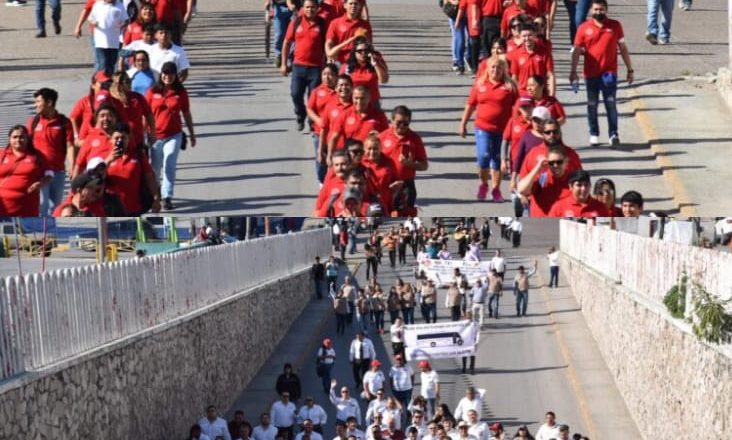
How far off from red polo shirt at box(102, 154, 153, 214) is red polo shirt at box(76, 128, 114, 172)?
7.9 inches

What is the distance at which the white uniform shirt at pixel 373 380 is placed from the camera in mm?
28859

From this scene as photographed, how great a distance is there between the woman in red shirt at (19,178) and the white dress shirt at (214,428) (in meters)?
5.97

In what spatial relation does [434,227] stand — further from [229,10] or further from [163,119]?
[229,10]

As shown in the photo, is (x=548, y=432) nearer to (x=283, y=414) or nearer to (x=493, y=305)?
(x=283, y=414)

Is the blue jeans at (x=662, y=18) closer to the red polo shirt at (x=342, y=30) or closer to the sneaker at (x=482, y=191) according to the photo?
the red polo shirt at (x=342, y=30)

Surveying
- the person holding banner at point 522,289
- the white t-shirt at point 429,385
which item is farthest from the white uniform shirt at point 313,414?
the person holding banner at point 522,289

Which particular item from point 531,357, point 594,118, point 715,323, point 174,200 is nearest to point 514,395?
point 531,357

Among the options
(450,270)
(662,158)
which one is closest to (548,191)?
(662,158)

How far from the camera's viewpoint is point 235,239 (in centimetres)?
2677

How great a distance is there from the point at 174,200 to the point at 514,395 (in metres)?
9.70

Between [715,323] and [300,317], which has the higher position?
[715,323]

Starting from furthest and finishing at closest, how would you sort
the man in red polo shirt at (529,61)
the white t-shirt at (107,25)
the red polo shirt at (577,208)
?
the white t-shirt at (107,25)
the man in red polo shirt at (529,61)
the red polo shirt at (577,208)

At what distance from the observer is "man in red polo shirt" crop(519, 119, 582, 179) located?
16297mm

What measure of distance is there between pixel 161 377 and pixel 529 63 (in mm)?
5129
